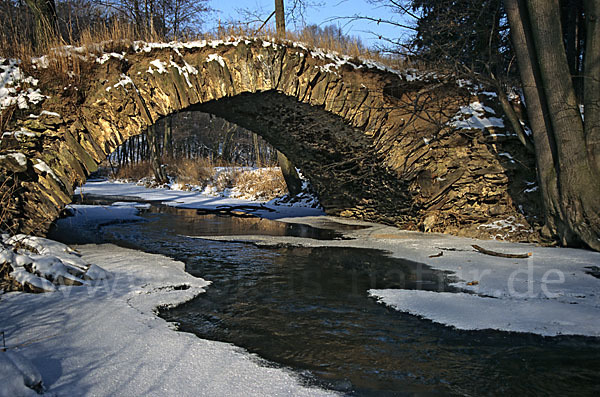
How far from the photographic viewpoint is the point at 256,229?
8.15 meters

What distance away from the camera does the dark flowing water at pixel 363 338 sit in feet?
7.56

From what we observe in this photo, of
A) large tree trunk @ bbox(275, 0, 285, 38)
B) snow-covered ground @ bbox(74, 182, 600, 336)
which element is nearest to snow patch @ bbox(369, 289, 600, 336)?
snow-covered ground @ bbox(74, 182, 600, 336)

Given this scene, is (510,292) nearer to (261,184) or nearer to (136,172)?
(261,184)

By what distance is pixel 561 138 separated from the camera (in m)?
5.51

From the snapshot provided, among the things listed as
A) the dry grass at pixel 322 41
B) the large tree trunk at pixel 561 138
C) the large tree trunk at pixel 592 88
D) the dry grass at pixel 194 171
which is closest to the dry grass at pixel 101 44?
the dry grass at pixel 322 41

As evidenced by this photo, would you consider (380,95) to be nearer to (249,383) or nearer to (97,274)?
(97,274)

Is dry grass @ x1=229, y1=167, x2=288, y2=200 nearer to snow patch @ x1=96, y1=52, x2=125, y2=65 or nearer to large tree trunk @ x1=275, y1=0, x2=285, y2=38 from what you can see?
large tree trunk @ x1=275, y1=0, x2=285, y2=38

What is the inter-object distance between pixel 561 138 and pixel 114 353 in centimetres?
548

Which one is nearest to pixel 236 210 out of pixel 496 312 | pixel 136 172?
pixel 496 312

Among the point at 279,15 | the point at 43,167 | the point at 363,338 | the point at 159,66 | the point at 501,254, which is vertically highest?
the point at 279,15

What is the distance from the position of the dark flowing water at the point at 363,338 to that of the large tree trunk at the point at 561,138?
2110 millimetres

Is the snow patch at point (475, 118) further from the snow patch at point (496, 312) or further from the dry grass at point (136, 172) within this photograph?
the dry grass at point (136, 172)

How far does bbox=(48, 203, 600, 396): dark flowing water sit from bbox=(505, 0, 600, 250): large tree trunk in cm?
211

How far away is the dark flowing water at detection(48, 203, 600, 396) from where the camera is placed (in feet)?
7.56
